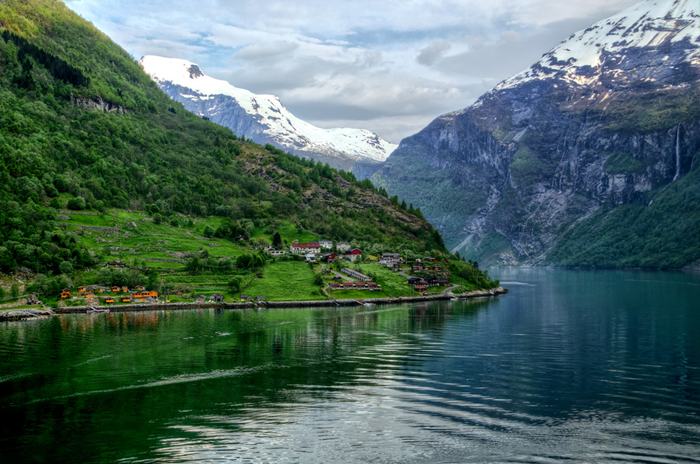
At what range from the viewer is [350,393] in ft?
257

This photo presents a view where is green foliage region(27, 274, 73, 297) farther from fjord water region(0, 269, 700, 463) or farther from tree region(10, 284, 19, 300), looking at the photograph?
fjord water region(0, 269, 700, 463)

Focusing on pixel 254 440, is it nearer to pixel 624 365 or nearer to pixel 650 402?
pixel 650 402

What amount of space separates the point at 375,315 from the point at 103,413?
107m

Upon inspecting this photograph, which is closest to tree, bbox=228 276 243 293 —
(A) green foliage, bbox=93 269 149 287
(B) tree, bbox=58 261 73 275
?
(A) green foliage, bbox=93 269 149 287

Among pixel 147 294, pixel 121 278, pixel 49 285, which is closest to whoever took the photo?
pixel 49 285

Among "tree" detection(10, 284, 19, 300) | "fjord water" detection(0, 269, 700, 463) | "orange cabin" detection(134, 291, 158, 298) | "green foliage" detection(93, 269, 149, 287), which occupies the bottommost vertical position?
"fjord water" detection(0, 269, 700, 463)

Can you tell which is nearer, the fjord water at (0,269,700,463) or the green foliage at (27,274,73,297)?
the fjord water at (0,269,700,463)

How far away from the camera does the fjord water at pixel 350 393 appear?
58406 millimetres

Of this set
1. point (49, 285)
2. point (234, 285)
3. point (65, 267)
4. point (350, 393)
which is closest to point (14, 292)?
point (49, 285)

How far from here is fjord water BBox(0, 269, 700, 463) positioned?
58406mm

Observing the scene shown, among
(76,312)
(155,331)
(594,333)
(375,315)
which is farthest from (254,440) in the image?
(76,312)

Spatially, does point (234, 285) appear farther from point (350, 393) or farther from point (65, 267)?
point (350, 393)

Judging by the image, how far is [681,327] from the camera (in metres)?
138

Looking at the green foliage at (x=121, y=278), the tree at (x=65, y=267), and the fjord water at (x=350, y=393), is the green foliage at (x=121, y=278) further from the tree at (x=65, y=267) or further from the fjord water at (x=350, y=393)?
the fjord water at (x=350, y=393)
